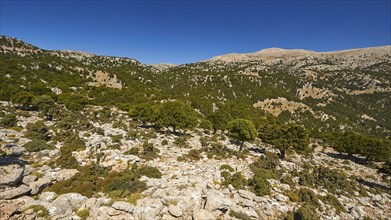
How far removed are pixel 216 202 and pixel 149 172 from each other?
840 centimetres

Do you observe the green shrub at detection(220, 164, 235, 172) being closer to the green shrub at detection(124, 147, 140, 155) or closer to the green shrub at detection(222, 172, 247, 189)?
the green shrub at detection(222, 172, 247, 189)

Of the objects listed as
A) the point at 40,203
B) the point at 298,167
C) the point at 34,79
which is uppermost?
the point at 34,79

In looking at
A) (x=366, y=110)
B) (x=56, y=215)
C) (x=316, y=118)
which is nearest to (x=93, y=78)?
(x=56, y=215)

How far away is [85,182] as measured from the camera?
720 inches

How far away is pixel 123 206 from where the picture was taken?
1445 cm

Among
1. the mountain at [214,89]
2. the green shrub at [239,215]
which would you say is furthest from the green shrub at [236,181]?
the mountain at [214,89]

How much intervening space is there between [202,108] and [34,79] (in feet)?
198

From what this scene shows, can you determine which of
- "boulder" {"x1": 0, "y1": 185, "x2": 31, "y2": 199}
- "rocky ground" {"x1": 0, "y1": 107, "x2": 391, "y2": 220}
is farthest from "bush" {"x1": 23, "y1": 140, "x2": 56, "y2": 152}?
"boulder" {"x1": 0, "y1": 185, "x2": 31, "y2": 199}

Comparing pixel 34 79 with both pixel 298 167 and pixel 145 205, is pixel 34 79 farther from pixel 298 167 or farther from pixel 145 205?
pixel 298 167

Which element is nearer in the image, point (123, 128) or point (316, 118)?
point (123, 128)

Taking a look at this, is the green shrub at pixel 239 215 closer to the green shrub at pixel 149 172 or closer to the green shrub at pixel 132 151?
the green shrub at pixel 149 172

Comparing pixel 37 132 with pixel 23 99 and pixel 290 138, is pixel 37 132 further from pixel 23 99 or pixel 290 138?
pixel 290 138

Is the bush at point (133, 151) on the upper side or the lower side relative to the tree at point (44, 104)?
lower

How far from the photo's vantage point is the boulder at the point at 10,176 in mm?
15930
